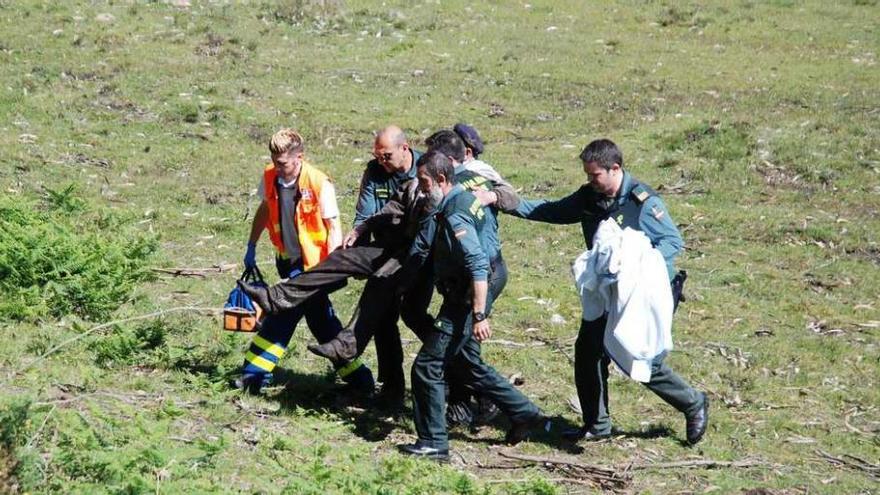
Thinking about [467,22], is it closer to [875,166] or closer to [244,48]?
[244,48]

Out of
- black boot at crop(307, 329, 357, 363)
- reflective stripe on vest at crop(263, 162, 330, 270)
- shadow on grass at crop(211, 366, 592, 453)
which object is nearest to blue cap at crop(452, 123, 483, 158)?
reflective stripe on vest at crop(263, 162, 330, 270)

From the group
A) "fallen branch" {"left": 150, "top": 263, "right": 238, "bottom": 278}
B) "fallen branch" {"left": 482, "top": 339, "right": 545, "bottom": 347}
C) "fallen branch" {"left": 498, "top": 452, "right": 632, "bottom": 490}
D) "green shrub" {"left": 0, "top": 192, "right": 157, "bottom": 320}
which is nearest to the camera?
"fallen branch" {"left": 498, "top": 452, "right": 632, "bottom": 490}

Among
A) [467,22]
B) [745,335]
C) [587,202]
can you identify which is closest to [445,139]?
[587,202]

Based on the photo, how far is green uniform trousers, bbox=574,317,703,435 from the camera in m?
8.22

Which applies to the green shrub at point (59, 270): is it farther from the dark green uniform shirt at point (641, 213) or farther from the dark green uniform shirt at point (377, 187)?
the dark green uniform shirt at point (641, 213)

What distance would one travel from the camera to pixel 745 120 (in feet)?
58.6

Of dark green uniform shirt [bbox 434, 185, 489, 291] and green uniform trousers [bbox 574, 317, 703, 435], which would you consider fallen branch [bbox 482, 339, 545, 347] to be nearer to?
green uniform trousers [bbox 574, 317, 703, 435]

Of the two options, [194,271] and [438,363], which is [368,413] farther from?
[194,271]

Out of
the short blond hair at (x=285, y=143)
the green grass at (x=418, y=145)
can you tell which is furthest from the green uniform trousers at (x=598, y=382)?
the short blond hair at (x=285, y=143)

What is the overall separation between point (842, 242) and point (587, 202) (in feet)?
21.5

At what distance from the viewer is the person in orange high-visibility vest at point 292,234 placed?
317 inches

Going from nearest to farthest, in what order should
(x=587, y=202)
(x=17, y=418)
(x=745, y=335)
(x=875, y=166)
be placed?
(x=17, y=418) < (x=587, y=202) < (x=745, y=335) < (x=875, y=166)

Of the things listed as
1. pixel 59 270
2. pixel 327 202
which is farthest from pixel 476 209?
pixel 59 270

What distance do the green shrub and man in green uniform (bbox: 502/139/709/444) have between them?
380 centimetres
